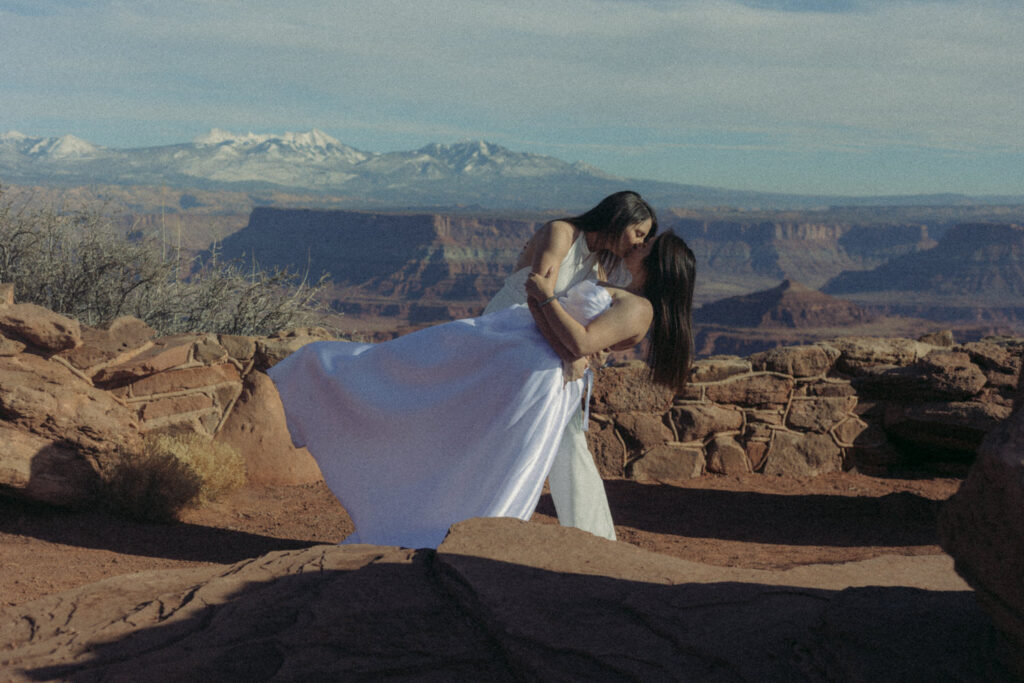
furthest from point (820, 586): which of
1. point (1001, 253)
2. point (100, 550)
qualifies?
point (1001, 253)

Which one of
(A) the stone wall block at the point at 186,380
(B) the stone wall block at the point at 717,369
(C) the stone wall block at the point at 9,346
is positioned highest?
(C) the stone wall block at the point at 9,346

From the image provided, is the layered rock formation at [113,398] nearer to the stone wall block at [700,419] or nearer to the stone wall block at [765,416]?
the stone wall block at [700,419]

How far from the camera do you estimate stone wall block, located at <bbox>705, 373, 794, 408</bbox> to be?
6102 mm

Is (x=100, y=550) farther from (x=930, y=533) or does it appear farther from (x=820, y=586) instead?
(x=930, y=533)

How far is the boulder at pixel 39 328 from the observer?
4.49 m

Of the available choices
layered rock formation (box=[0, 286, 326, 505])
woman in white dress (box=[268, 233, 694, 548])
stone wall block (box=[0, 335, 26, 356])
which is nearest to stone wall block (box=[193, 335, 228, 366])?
layered rock formation (box=[0, 286, 326, 505])

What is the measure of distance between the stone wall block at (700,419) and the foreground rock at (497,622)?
3244 mm

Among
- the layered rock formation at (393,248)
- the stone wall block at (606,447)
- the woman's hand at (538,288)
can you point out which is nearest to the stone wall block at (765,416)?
the stone wall block at (606,447)

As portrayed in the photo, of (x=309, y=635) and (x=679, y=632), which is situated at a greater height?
(x=679, y=632)

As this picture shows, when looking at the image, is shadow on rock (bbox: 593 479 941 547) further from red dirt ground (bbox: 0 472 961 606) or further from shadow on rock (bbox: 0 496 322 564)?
shadow on rock (bbox: 0 496 322 564)

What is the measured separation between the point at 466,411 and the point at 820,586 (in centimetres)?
162

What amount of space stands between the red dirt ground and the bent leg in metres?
0.78

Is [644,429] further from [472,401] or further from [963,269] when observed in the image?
[963,269]

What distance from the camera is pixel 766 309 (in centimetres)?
8725
